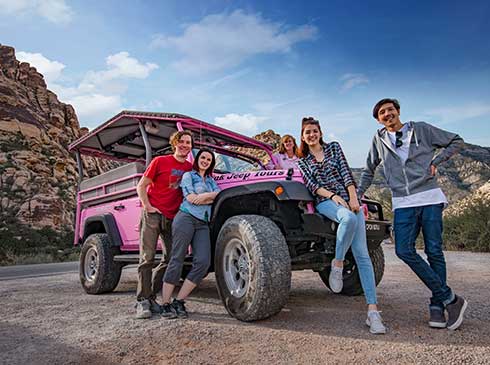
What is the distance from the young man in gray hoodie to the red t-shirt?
6.88 feet

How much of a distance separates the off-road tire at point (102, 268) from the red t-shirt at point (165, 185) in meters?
1.58

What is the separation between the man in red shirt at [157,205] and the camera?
390 cm

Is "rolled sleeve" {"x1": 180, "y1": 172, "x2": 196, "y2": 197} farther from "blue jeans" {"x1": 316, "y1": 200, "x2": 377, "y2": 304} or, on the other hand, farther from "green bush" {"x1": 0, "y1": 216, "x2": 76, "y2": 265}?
"green bush" {"x1": 0, "y1": 216, "x2": 76, "y2": 265}

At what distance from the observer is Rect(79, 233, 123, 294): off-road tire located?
5074 millimetres

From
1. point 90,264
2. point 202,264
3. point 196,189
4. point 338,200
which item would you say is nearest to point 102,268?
point 90,264

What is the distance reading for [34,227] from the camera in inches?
845

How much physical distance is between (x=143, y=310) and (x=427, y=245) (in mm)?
2629

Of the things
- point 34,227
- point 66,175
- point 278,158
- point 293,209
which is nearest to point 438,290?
point 293,209

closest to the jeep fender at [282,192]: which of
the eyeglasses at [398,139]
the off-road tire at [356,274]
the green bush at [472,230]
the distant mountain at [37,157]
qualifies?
the eyeglasses at [398,139]

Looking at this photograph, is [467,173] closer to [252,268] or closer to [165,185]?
[165,185]

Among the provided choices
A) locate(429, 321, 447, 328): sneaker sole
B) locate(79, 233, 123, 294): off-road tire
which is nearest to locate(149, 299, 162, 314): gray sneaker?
locate(79, 233, 123, 294): off-road tire

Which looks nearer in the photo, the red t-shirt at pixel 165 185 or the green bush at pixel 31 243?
the red t-shirt at pixel 165 185

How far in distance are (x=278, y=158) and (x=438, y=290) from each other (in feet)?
9.78

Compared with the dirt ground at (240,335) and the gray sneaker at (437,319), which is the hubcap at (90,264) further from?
the gray sneaker at (437,319)
